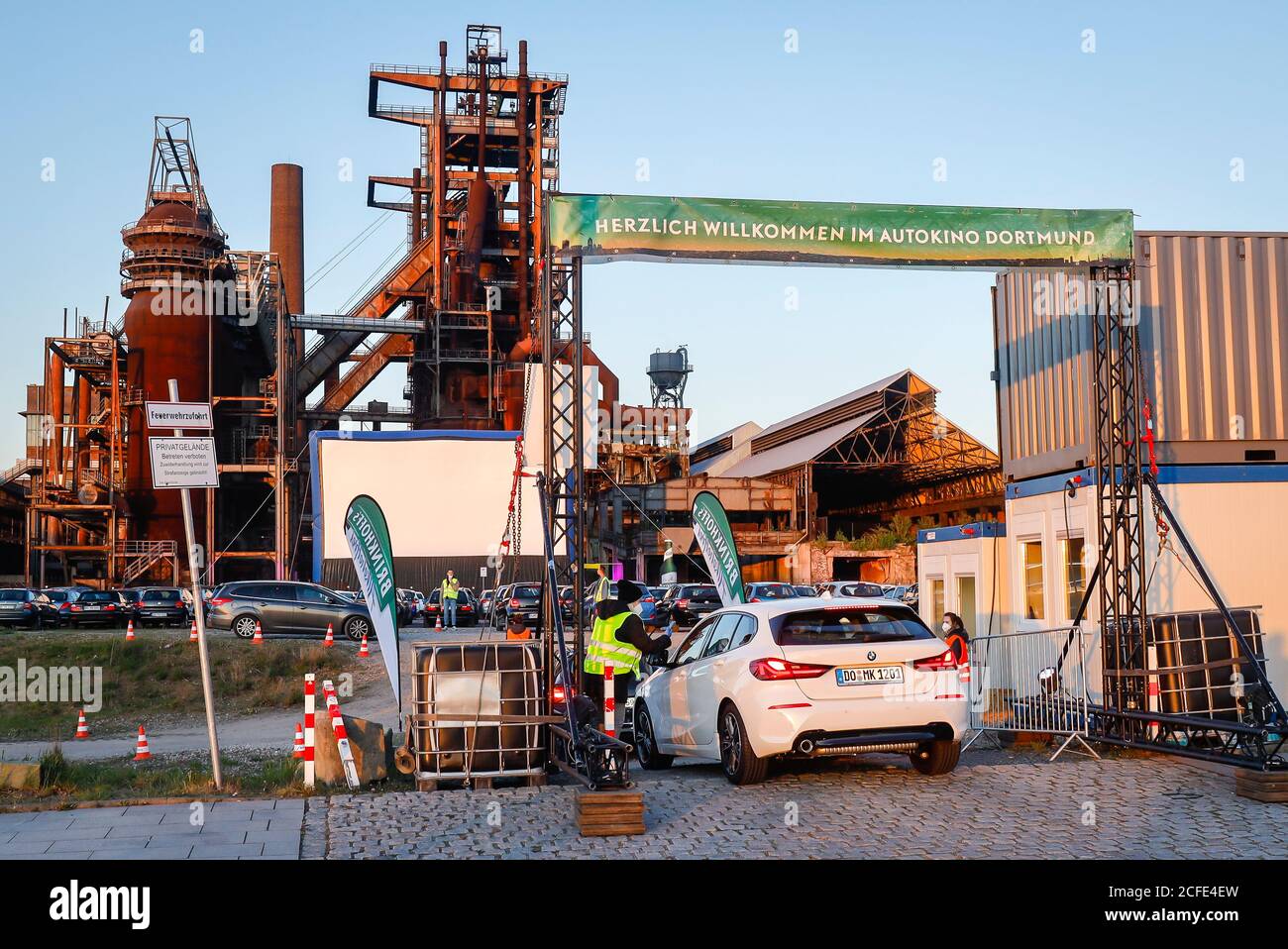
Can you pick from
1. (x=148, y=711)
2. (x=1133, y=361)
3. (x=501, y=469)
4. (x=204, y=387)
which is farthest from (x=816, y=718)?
(x=204, y=387)

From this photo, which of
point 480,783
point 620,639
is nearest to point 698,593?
point 620,639

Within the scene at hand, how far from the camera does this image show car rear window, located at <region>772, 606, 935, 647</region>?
10461 millimetres

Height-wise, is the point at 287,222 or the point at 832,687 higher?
the point at 287,222

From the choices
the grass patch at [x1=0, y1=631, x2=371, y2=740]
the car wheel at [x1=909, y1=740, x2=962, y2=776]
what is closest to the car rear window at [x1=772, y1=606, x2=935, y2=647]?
the car wheel at [x1=909, y1=740, x2=962, y2=776]

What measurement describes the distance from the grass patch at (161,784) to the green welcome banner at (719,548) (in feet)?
20.2

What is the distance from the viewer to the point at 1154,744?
12.0m

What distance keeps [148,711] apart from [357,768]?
14.4 metres

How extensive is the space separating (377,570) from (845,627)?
5093mm

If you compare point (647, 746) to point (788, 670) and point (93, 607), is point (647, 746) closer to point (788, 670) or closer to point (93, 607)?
point (788, 670)

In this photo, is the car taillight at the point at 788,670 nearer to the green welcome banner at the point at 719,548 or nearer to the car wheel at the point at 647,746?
the car wheel at the point at 647,746

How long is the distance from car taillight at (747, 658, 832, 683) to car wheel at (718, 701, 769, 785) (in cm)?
51

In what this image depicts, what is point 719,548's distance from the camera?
17.0 metres

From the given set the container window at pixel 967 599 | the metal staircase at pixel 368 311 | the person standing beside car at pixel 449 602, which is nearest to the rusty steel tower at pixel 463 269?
the metal staircase at pixel 368 311

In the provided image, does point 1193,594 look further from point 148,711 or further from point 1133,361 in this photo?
point 148,711
